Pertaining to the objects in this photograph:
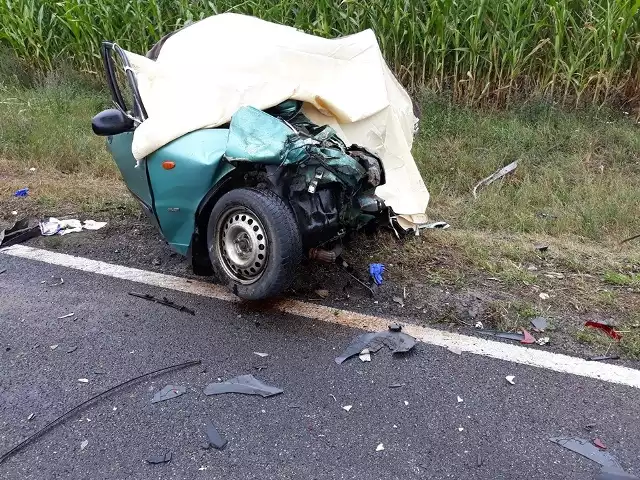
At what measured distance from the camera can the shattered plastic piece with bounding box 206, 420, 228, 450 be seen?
2.74 meters

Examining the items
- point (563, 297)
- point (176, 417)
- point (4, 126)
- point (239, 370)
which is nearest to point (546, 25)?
point (563, 297)

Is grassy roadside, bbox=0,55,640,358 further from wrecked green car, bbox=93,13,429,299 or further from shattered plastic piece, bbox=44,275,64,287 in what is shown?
shattered plastic piece, bbox=44,275,64,287

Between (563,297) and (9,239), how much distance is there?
4.07m

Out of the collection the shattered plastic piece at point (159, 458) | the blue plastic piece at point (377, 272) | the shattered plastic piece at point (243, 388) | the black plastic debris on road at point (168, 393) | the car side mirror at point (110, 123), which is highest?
the car side mirror at point (110, 123)

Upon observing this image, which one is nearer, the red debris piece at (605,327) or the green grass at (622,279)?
the red debris piece at (605,327)

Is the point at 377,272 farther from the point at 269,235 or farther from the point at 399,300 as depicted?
the point at 269,235

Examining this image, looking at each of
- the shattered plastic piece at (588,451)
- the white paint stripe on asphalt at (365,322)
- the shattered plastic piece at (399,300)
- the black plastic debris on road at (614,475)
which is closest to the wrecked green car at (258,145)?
the white paint stripe on asphalt at (365,322)

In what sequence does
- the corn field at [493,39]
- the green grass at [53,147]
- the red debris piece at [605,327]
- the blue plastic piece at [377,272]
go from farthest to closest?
the corn field at [493,39] → the green grass at [53,147] → the blue plastic piece at [377,272] → the red debris piece at [605,327]

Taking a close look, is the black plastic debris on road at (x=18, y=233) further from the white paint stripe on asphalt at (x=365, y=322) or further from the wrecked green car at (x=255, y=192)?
the wrecked green car at (x=255, y=192)

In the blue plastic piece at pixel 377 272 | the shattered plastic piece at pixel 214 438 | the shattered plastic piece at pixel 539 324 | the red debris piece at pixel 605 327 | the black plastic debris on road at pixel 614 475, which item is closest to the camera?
the black plastic debris on road at pixel 614 475

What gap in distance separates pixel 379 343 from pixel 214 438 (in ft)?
3.49

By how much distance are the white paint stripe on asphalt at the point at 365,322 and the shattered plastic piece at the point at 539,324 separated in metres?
0.21

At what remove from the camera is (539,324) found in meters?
3.58

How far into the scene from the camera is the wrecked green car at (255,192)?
11.7 ft
